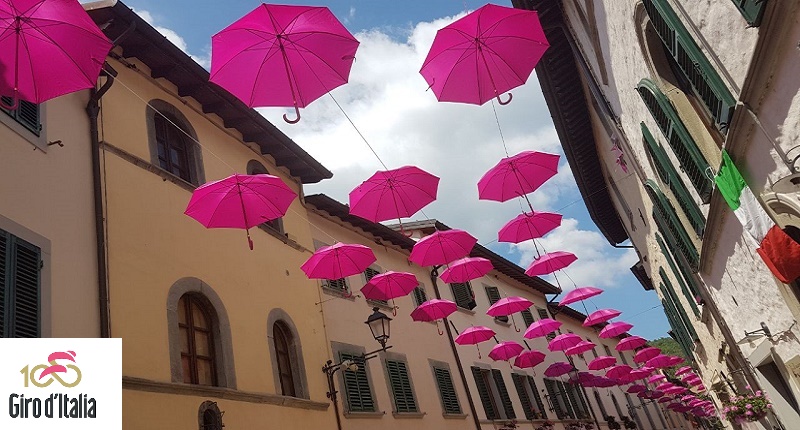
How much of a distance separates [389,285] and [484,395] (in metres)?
8.35

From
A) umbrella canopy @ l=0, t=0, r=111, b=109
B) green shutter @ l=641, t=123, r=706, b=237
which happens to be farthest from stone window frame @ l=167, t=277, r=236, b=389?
green shutter @ l=641, t=123, r=706, b=237

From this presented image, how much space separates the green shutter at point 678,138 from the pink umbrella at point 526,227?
6.04m

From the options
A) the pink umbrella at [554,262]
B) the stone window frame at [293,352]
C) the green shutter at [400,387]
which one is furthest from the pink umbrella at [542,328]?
the stone window frame at [293,352]

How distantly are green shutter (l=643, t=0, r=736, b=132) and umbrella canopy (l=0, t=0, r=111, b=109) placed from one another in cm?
591

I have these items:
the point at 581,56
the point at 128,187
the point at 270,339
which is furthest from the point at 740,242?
the point at 128,187

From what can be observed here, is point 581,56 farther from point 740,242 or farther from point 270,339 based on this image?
point 270,339

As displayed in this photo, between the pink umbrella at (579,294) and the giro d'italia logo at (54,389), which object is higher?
the pink umbrella at (579,294)

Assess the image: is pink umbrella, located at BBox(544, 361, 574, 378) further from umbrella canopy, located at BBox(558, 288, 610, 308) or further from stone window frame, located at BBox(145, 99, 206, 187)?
stone window frame, located at BBox(145, 99, 206, 187)

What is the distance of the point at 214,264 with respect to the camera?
35.3 feet

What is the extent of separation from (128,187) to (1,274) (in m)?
3.00

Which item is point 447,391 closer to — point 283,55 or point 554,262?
point 554,262

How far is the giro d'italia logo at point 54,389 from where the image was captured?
5.50 meters

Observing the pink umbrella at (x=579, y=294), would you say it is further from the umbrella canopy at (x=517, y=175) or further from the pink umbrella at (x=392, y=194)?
the pink umbrella at (x=392, y=194)

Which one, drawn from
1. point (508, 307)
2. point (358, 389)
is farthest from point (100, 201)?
point (508, 307)
